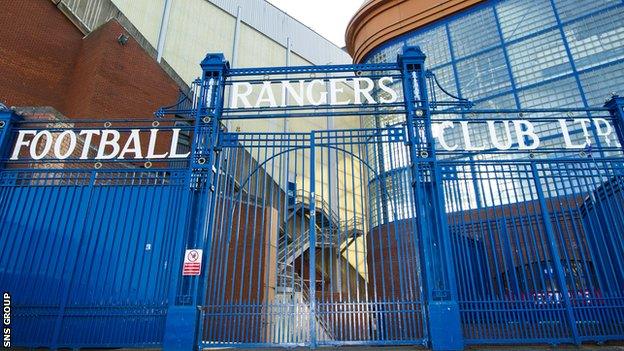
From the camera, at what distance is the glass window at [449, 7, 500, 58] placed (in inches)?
626

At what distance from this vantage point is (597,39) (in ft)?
44.4

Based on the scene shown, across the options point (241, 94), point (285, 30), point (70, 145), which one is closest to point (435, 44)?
point (241, 94)

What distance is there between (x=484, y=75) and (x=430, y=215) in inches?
431

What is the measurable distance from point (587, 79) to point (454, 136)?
445cm

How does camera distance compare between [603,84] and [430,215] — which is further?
[603,84]

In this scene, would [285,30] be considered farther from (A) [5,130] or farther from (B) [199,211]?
(B) [199,211]

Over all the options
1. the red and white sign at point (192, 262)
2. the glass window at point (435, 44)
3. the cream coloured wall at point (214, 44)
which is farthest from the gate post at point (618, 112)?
the cream coloured wall at point (214, 44)

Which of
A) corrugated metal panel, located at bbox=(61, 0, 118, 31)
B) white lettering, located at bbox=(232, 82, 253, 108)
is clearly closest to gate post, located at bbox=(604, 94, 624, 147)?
white lettering, located at bbox=(232, 82, 253, 108)

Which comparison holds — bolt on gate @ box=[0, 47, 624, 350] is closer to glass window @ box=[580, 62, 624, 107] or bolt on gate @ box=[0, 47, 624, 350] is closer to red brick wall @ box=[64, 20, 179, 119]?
glass window @ box=[580, 62, 624, 107]

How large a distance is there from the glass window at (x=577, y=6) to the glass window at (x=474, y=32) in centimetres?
217

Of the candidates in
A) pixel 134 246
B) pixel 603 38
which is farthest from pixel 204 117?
pixel 603 38

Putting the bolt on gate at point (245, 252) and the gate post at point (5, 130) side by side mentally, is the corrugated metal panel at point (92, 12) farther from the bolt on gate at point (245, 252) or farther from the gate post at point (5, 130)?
the bolt on gate at point (245, 252)

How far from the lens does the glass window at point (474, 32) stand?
1591cm

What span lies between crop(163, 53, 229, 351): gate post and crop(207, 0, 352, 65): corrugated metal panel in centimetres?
2221
